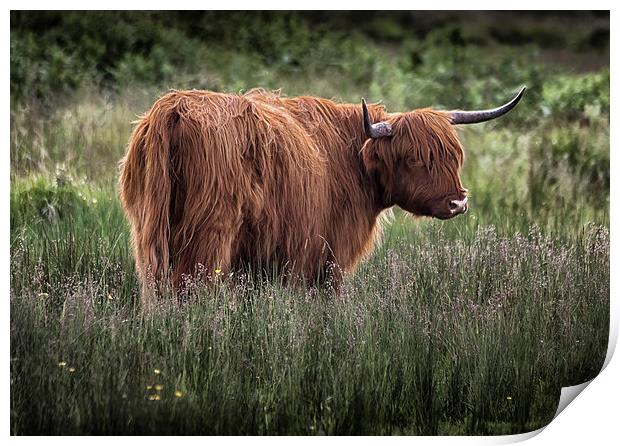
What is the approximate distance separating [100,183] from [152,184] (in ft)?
1.51

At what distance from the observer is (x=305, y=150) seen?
16.7 feet

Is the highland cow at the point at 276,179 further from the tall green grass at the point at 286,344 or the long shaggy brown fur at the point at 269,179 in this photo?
the tall green grass at the point at 286,344

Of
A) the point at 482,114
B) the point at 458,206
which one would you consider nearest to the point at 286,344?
the point at 458,206

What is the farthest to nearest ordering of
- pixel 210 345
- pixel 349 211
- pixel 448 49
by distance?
pixel 349 211, pixel 448 49, pixel 210 345

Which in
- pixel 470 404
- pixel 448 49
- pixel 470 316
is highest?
pixel 448 49

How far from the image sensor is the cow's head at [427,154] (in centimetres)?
513

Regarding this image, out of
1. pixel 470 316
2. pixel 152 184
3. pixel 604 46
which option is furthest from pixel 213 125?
pixel 604 46

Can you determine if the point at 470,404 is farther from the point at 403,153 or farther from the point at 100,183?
the point at 100,183

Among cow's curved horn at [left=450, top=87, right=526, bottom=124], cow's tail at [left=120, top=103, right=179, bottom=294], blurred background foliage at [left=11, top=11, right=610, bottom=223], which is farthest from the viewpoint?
cow's curved horn at [left=450, top=87, right=526, bottom=124]

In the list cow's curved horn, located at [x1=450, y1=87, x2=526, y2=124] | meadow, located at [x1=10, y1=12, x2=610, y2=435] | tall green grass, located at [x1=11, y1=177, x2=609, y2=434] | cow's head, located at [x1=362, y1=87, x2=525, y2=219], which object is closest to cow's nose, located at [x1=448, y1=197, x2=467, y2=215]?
cow's head, located at [x1=362, y1=87, x2=525, y2=219]

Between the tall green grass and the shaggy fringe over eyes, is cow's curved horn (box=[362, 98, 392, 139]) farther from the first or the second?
the tall green grass

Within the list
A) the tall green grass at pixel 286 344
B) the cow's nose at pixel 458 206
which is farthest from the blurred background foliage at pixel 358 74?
the tall green grass at pixel 286 344

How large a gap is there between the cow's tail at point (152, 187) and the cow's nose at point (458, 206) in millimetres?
1360

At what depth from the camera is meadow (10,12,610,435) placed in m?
4.55
